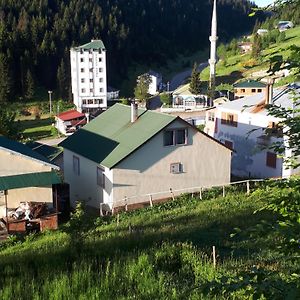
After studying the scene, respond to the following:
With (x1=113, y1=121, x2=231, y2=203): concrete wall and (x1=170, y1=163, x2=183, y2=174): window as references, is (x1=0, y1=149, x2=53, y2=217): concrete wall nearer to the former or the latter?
(x1=113, y1=121, x2=231, y2=203): concrete wall

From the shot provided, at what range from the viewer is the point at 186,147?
28.1 meters

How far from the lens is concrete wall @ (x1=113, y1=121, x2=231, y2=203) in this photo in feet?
87.5

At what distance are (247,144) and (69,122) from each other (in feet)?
129

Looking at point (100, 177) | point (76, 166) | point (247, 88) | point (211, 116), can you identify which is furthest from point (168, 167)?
point (247, 88)

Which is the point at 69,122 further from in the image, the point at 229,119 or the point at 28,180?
the point at 28,180

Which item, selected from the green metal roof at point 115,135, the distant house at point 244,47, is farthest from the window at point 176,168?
the distant house at point 244,47

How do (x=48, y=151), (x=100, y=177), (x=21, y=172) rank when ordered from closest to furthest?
(x=21, y=172) < (x=100, y=177) < (x=48, y=151)

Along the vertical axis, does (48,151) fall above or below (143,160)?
below

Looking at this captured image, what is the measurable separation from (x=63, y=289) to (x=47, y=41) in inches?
4406

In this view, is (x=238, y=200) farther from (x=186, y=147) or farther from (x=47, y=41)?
(x=47, y=41)

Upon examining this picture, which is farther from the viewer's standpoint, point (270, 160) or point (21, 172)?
point (270, 160)

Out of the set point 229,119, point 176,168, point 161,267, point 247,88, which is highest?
point 247,88

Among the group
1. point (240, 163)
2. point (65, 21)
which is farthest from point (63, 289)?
point (65, 21)

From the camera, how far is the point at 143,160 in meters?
26.9
